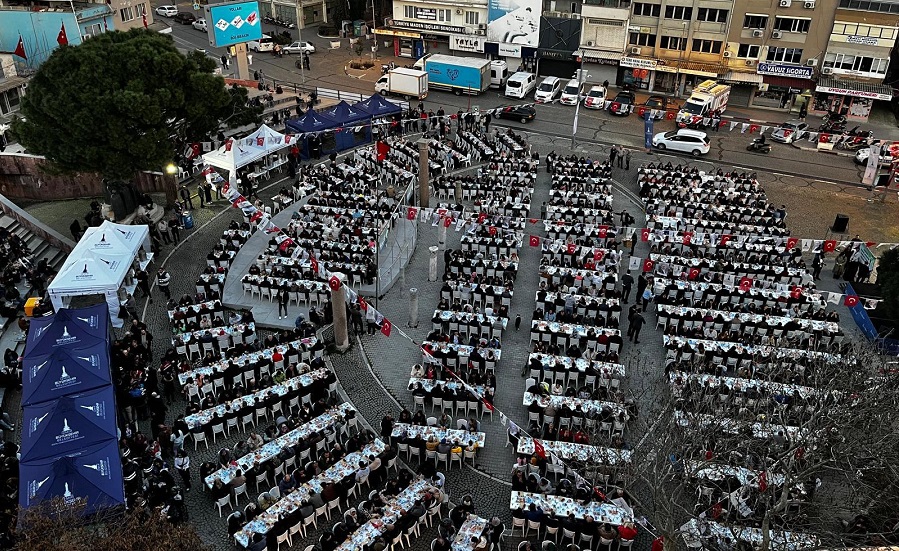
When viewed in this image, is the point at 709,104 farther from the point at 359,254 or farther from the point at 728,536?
the point at 728,536

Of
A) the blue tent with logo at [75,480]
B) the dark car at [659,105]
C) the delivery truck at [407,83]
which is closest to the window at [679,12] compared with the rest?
the dark car at [659,105]

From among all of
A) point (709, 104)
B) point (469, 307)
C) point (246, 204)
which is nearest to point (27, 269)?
point (246, 204)

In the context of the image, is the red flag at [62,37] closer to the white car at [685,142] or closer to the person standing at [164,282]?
the person standing at [164,282]

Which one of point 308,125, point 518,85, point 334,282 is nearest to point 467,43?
point 518,85

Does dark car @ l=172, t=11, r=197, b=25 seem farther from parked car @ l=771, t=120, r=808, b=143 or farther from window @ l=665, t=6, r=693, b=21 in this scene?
parked car @ l=771, t=120, r=808, b=143

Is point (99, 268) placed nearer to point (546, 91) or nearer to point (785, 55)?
point (546, 91)

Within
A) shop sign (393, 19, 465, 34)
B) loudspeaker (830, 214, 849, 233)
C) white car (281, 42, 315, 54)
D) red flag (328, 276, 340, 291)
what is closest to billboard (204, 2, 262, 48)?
white car (281, 42, 315, 54)
